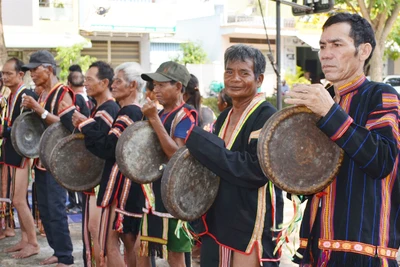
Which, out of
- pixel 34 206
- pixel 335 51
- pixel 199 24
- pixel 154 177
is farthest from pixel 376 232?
pixel 199 24

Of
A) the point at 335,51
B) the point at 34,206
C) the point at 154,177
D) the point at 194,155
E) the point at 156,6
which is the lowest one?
the point at 34,206

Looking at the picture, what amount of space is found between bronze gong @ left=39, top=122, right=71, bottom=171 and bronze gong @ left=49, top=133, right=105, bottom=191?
1.32ft

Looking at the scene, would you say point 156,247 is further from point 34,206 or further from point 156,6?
point 156,6

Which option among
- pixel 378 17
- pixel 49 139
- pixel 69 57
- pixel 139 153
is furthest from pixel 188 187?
pixel 69 57

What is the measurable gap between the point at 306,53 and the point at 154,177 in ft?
105

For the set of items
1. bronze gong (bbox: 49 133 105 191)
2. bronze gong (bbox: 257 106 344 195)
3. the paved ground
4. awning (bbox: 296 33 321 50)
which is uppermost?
awning (bbox: 296 33 321 50)

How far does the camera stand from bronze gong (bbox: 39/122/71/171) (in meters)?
4.95

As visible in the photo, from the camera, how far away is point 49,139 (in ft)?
16.3

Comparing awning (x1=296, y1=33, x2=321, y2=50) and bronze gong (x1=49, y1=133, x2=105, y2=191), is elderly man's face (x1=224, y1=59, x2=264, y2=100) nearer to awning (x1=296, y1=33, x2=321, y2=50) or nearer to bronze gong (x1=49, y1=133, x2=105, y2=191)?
bronze gong (x1=49, y1=133, x2=105, y2=191)

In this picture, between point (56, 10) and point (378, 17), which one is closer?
point (378, 17)

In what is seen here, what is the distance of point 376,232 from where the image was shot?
238cm

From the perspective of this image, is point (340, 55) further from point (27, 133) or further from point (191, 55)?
point (191, 55)

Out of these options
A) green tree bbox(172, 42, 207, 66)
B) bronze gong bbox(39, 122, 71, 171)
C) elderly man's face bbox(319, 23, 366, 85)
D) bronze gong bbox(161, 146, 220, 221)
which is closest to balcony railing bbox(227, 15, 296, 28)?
green tree bbox(172, 42, 207, 66)

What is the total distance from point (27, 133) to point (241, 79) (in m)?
3.17
